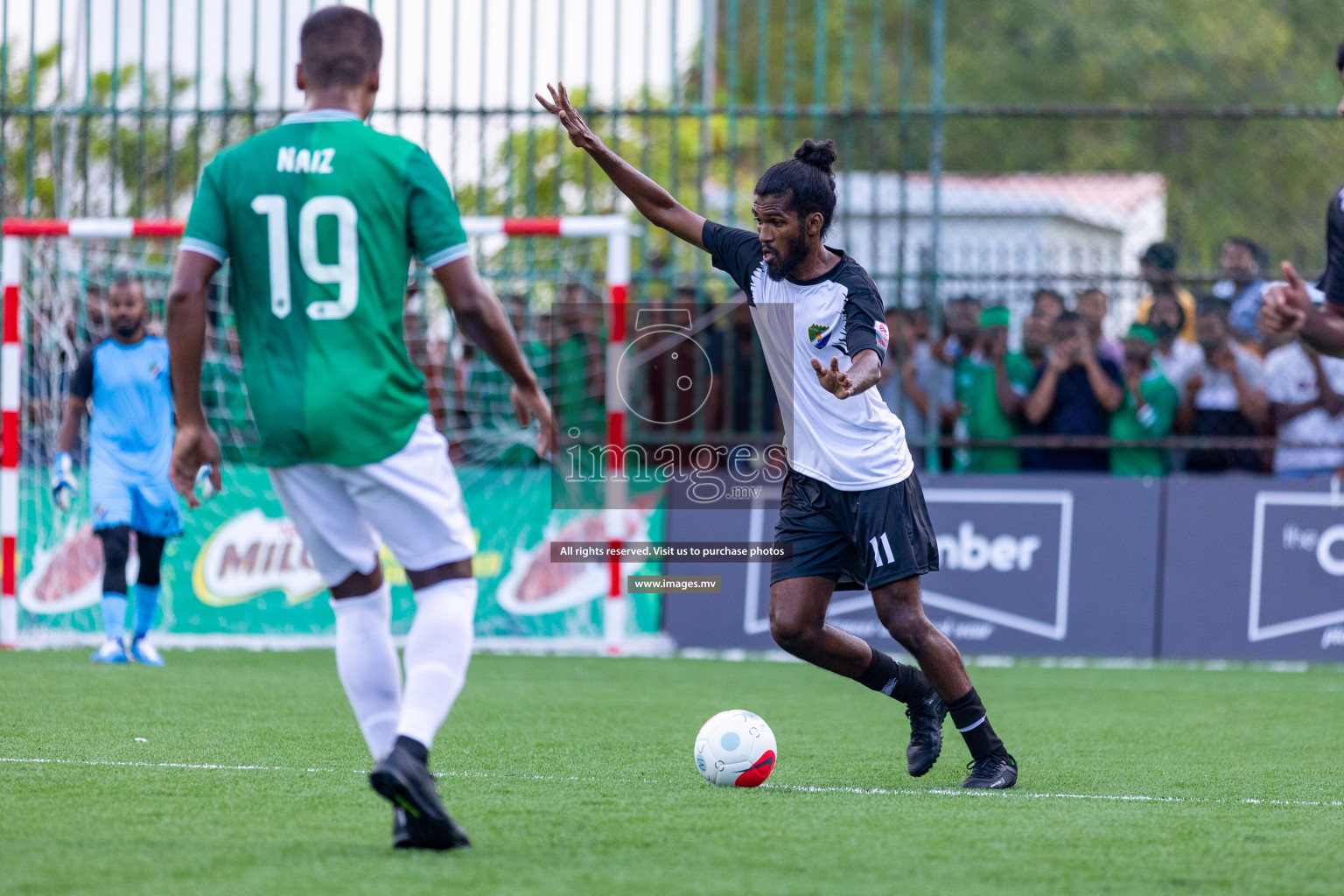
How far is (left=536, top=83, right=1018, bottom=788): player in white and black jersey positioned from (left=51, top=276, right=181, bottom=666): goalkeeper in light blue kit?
5.12 metres

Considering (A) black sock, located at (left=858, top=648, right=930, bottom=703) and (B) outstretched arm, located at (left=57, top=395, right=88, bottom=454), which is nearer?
(A) black sock, located at (left=858, top=648, right=930, bottom=703)

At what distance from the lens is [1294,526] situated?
1141cm

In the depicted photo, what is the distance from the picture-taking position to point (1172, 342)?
1212cm

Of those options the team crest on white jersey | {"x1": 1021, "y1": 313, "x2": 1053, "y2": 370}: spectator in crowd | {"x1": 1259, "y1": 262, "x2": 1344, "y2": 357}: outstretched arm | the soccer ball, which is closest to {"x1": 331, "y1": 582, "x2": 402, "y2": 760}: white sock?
the soccer ball

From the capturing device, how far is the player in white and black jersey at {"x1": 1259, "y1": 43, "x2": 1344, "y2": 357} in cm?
444

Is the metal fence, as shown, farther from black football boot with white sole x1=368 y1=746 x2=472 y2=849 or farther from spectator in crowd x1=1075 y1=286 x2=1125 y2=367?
black football boot with white sole x1=368 y1=746 x2=472 y2=849

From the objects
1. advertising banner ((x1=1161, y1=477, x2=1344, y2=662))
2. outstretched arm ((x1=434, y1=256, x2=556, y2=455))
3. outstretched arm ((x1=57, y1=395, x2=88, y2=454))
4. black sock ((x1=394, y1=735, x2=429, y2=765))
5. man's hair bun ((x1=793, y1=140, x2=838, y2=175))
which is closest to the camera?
black sock ((x1=394, y1=735, x2=429, y2=765))

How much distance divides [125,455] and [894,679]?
605 cm

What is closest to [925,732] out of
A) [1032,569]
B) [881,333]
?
[881,333]

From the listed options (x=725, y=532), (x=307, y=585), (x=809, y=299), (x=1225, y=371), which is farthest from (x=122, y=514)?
(x=1225, y=371)

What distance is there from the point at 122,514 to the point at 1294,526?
788cm

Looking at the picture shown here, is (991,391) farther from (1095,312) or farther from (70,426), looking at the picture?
(70,426)

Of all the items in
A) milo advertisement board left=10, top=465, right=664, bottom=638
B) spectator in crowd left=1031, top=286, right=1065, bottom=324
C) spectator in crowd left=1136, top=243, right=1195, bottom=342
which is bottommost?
milo advertisement board left=10, top=465, right=664, bottom=638

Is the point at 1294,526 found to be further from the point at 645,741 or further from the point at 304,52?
the point at 304,52
